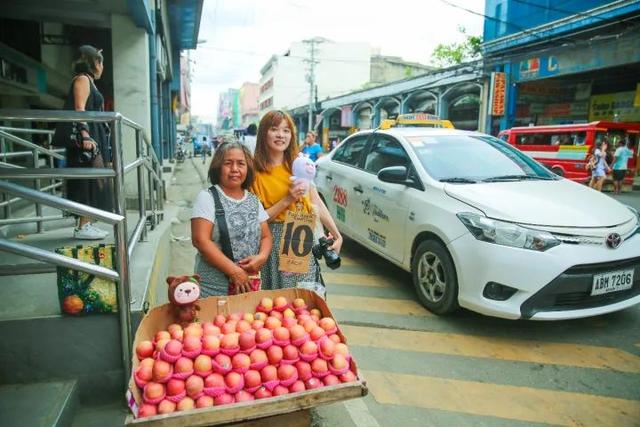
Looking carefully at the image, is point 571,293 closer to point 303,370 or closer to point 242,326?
point 303,370

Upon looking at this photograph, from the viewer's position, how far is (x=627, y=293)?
356 centimetres

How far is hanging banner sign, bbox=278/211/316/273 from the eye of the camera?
2.55 metres

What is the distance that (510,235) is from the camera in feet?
10.9

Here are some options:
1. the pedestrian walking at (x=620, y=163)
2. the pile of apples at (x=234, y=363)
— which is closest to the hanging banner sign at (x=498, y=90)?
the pedestrian walking at (x=620, y=163)

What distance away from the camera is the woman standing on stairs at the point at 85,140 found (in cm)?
348

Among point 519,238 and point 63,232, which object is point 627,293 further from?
point 63,232

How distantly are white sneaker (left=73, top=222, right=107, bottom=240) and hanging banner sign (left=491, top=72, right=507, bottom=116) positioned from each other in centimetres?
1983

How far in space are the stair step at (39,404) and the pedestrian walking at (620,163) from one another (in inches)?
629

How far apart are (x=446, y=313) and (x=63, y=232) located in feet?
11.5

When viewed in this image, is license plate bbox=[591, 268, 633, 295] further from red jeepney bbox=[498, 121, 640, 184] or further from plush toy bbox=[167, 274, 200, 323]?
red jeepney bbox=[498, 121, 640, 184]

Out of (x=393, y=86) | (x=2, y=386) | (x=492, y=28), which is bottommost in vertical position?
(x=2, y=386)

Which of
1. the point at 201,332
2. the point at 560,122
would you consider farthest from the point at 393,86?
the point at 201,332

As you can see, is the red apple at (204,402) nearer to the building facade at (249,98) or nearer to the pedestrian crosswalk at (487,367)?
the pedestrian crosswalk at (487,367)

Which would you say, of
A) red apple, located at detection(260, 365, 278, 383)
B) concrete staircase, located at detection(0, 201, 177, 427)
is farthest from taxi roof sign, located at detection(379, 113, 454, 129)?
red apple, located at detection(260, 365, 278, 383)
